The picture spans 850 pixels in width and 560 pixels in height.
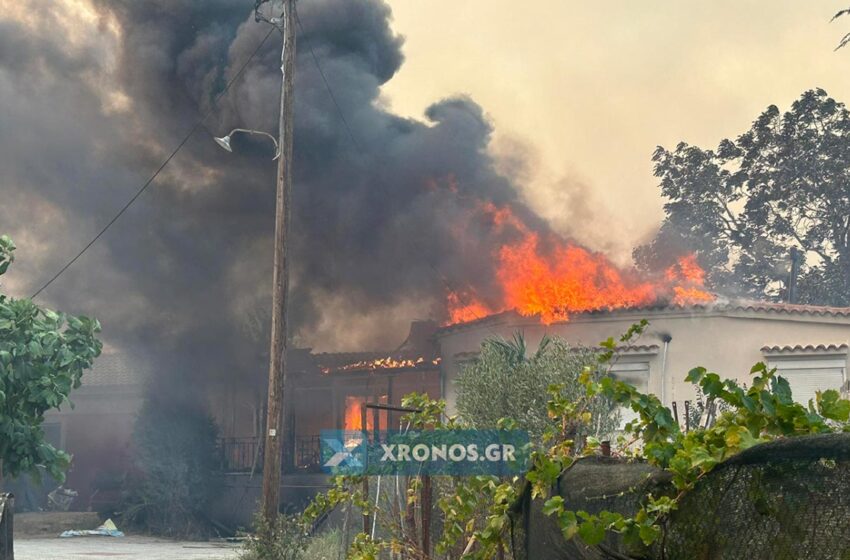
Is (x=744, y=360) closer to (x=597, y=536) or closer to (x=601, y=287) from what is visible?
(x=601, y=287)

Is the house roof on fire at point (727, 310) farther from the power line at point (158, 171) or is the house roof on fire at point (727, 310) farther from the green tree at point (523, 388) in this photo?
the power line at point (158, 171)

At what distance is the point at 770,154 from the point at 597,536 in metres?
36.5

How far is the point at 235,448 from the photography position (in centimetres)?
3097

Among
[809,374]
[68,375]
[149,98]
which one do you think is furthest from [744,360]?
[149,98]

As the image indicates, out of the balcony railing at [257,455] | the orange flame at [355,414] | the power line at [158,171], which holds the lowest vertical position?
the balcony railing at [257,455]

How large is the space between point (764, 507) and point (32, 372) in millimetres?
13865

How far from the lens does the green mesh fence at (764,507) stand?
11.1 ft

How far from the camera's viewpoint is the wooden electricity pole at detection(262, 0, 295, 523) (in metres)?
15.8

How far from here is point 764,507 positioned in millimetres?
3611

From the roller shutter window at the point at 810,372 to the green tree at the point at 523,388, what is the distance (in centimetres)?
648

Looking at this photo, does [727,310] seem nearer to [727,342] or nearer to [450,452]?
[727,342]

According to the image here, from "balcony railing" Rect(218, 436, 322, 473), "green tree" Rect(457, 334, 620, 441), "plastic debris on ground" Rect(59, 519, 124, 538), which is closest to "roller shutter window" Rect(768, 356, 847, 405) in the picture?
"green tree" Rect(457, 334, 620, 441)

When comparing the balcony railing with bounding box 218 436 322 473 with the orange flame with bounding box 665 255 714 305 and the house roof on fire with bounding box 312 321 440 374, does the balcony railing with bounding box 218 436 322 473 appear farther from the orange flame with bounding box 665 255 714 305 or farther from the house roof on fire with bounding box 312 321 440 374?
the orange flame with bounding box 665 255 714 305

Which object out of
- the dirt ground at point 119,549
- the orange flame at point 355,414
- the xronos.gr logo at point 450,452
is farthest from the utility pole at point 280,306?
the orange flame at point 355,414
